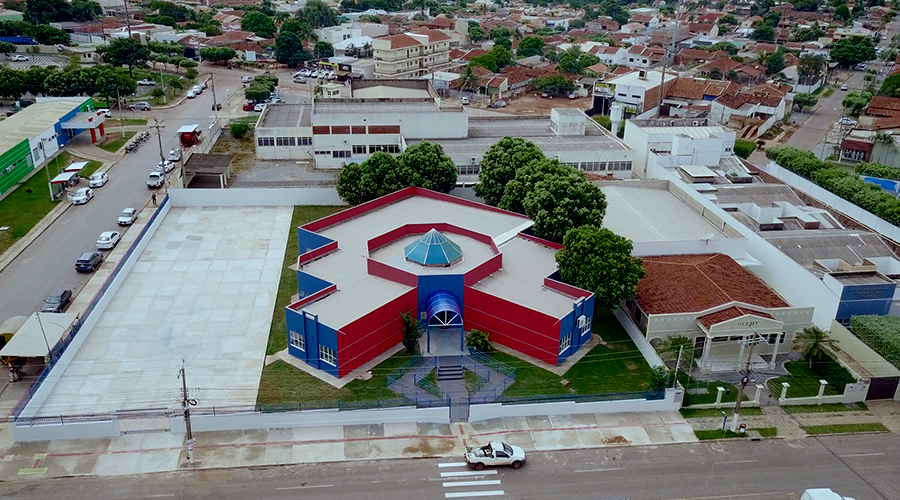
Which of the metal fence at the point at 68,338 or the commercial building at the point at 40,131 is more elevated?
the commercial building at the point at 40,131

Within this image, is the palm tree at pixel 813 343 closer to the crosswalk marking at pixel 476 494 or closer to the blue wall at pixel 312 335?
the crosswalk marking at pixel 476 494

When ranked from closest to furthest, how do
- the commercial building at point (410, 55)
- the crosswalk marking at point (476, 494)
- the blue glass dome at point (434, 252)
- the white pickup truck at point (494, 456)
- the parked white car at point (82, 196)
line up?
1. the crosswalk marking at point (476, 494)
2. the white pickup truck at point (494, 456)
3. the blue glass dome at point (434, 252)
4. the parked white car at point (82, 196)
5. the commercial building at point (410, 55)

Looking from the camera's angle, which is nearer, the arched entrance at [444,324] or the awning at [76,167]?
the arched entrance at [444,324]

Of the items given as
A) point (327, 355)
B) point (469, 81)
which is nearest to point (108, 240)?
point (327, 355)

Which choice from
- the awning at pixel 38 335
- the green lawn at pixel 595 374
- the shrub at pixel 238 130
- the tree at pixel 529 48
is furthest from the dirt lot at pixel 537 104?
the awning at pixel 38 335

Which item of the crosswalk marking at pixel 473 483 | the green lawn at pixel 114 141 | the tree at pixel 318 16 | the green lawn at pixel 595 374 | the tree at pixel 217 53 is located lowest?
the crosswalk marking at pixel 473 483

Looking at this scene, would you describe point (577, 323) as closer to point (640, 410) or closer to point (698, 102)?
point (640, 410)
